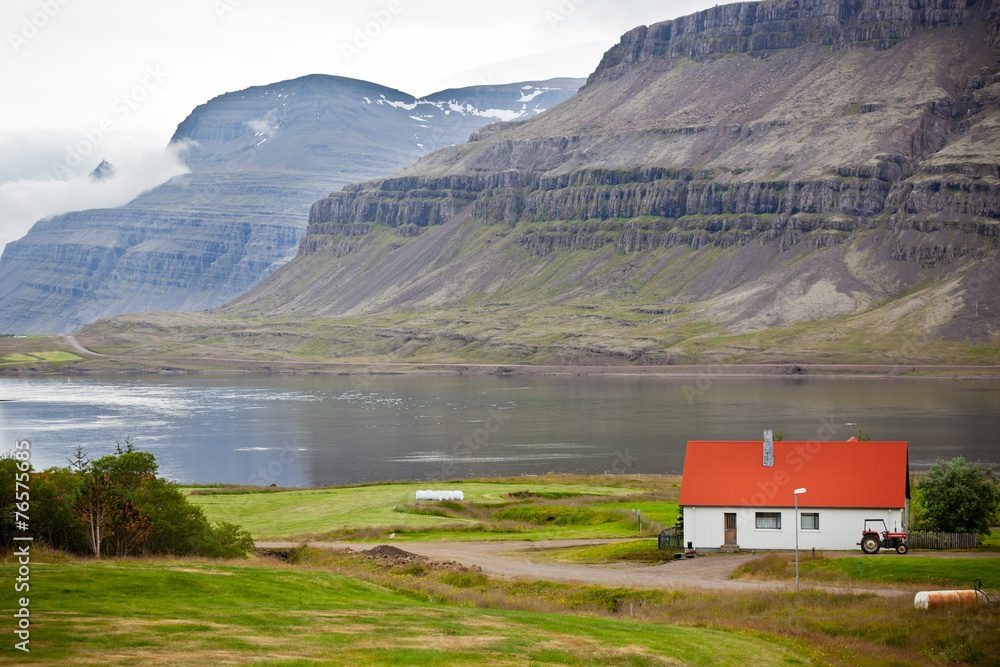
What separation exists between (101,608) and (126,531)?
1548 centimetres

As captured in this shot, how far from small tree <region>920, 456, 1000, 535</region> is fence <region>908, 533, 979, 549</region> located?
1078mm

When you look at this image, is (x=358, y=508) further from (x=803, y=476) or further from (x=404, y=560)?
(x=803, y=476)

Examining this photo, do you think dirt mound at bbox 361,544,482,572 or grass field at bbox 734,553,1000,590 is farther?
dirt mound at bbox 361,544,482,572

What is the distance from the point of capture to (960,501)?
51781 millimetres

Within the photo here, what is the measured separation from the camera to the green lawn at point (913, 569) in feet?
132

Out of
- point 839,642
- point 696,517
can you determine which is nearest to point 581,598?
point 839,642

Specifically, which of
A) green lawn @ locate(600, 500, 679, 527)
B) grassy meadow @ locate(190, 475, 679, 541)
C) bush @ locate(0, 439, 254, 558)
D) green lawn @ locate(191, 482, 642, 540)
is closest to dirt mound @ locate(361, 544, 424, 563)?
bush @ locate(0, 439, 254, 558)

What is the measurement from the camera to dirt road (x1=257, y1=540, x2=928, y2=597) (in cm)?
4319

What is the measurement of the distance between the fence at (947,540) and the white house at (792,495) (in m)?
1.68

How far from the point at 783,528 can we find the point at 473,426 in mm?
88138

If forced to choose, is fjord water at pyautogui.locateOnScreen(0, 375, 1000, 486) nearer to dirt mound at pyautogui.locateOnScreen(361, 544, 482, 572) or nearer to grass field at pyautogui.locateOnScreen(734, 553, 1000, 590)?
dirt mound at pyautogui.locateOnScreen(361, 544, 482, 572)

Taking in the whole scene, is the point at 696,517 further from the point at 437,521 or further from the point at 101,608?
the point at 101,608

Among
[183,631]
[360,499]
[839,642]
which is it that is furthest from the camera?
[360,499]

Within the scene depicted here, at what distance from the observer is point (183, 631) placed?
24.5m
